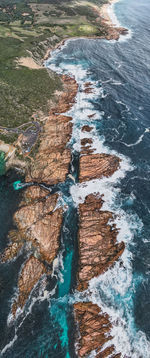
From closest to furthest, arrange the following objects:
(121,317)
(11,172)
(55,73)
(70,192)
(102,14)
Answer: (121,317) → (70,192) → (11,172) → (55,73) → (102,14)

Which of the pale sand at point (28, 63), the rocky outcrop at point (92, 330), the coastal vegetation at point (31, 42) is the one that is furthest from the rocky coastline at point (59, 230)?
the pale sand at point (28, 63)

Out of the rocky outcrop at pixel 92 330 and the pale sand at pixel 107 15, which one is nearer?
the rocky outcrop at pixel 92 330

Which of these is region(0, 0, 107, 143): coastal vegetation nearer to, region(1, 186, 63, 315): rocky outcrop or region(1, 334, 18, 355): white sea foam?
region(1, 186, 63, 315): rocky outcrop

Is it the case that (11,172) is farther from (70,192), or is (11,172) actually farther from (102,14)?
(102,14)

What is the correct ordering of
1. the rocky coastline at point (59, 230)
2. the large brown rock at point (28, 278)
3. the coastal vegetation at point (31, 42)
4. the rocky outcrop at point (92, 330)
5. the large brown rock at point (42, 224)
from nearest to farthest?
1. the rocky outcrop at point (92, 330)
2. the rocky coastline at point (59, 230)
3. the large brown rock at point (28, 278)
4. the large brown rock at point (42, 224)
5. the coastal vegetation at point (31, 42)

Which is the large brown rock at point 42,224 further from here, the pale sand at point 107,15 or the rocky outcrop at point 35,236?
the pale sand at point 107,15

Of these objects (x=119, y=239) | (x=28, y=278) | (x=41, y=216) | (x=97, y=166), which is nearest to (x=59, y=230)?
(x=41, y=216)

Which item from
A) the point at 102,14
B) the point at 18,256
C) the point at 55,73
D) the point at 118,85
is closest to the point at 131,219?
the point at 18,256
